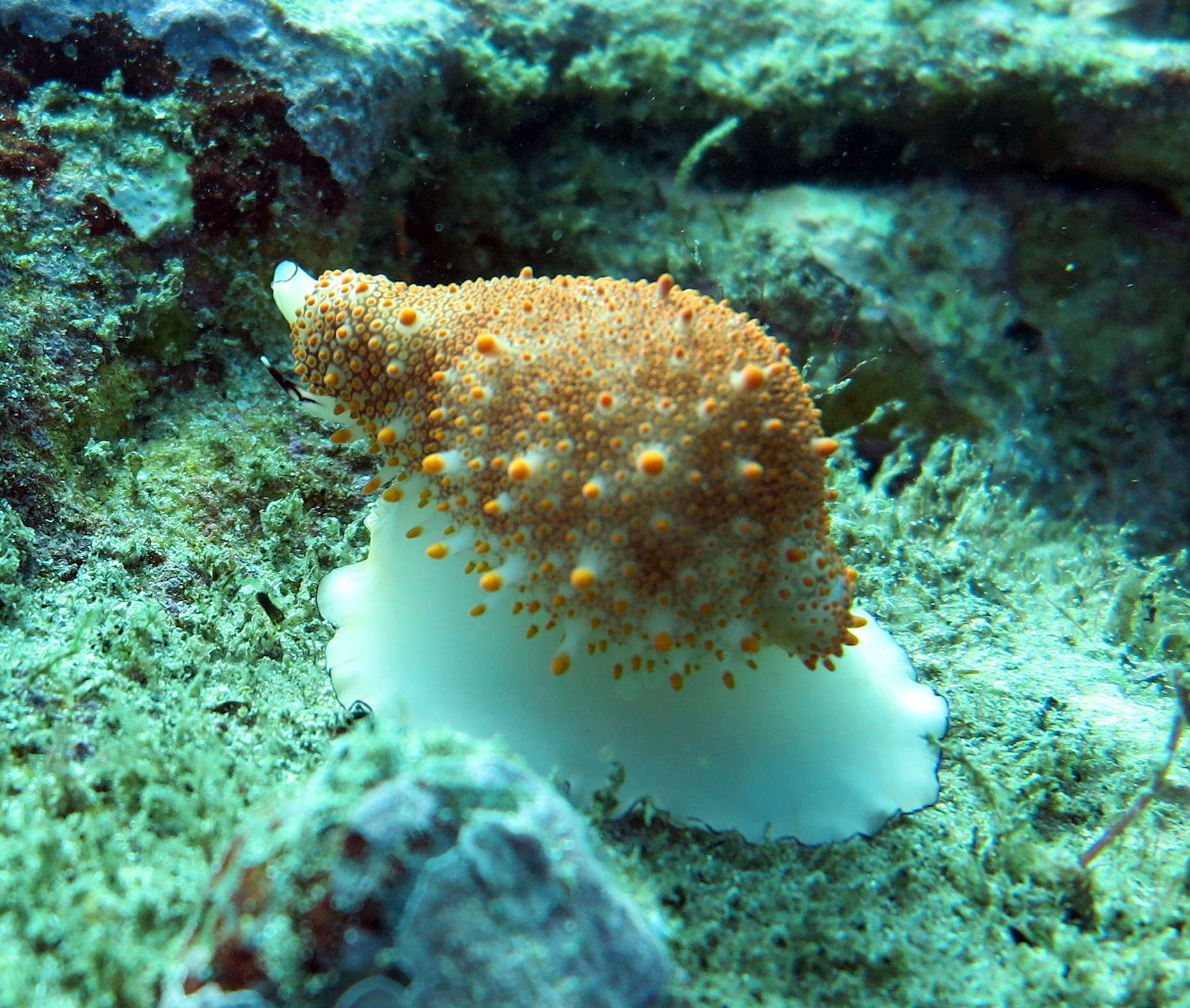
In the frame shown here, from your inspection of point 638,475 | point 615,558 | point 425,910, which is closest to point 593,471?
point 638,475

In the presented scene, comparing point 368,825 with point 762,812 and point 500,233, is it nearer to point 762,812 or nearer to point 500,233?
point 762,812

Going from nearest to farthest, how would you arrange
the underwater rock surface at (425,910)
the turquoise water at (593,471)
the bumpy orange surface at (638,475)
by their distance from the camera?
the underwater rock surface at (425,910)
the turquoise water at (593,471)
the bumpy orange surface at (638,475)

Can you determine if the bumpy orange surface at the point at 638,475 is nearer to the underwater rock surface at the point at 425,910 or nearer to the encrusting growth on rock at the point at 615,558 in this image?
the encrusting growth on rock at the point at 615,558

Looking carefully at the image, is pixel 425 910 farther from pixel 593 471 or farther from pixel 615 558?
pixel 593 471

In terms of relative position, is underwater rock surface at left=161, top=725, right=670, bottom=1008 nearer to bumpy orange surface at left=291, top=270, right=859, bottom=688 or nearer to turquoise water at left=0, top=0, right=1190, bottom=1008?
turquoise water at left=0, top=0, right=1190, bottom=1008

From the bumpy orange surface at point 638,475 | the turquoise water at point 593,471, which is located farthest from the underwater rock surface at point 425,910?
the bumpy orange surface at point 638,475

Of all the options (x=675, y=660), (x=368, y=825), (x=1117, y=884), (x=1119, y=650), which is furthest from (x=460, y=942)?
(x=1119, y=650)
